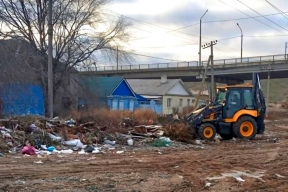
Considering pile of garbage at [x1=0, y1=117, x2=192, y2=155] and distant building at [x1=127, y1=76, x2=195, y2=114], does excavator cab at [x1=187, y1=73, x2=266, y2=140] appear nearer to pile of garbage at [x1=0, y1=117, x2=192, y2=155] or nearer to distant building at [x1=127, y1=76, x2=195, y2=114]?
pile of garbage at [x1=0, y1=117, x2=192, y2=155]

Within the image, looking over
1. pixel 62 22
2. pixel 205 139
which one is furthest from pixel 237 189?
pixel 62 22

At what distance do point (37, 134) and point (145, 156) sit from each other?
14.1ft

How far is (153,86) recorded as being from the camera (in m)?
71.8

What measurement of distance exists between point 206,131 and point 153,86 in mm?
50169

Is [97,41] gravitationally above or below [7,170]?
above

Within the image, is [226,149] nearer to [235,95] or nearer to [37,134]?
[235,95]

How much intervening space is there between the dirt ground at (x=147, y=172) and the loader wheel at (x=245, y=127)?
5507mm

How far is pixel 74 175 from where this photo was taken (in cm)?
1085

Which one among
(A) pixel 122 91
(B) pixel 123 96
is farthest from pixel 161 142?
(A) pixel 122 91

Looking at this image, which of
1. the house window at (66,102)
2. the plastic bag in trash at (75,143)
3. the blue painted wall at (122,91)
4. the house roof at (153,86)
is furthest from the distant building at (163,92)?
the plastic bag in trash at (75,143)

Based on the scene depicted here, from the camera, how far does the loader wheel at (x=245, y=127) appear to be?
2214 cm

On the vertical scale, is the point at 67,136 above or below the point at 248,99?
below

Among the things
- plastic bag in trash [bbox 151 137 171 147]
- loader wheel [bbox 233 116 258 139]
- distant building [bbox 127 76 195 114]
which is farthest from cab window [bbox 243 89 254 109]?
distant building [bbox 127 76 195 114]

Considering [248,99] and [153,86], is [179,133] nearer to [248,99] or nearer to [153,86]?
[248,99]
